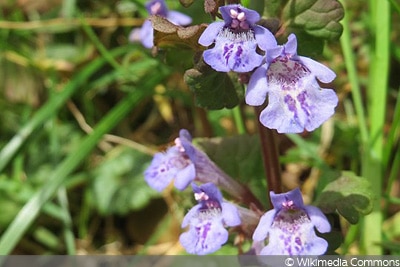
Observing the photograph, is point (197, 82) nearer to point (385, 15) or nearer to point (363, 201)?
point (363, 201)

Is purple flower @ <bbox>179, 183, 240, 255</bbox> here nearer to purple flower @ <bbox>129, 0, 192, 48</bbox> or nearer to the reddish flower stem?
the reddish flower stem

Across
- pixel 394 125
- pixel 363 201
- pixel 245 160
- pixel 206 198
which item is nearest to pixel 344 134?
pixel 394 125

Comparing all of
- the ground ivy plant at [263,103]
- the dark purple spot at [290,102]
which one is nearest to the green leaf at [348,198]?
the ground ivy plant at [263,103]

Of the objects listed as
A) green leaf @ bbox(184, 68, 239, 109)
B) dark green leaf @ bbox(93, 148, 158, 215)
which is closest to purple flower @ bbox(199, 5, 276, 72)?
green leaf @ bbox(184, 68, 239, 109)

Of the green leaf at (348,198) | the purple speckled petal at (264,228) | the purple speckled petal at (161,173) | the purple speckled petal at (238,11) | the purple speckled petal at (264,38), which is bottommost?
the green leaf at (348,198)

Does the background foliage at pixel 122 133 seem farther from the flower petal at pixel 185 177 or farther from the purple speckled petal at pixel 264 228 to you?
the purple speckled petal at pixel 264 228
